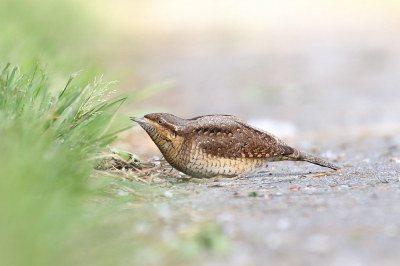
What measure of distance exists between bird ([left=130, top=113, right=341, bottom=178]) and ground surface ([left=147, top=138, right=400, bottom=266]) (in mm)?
169

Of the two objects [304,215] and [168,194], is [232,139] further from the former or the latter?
[304,215]

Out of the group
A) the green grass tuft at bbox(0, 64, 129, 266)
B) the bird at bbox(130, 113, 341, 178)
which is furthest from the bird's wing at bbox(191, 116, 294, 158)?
the green grass tuft at bbox(0, 64, 129, 266)

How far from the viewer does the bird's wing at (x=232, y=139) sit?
4.72 metres

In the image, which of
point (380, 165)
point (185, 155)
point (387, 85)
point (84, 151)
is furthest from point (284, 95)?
point (84, 151)

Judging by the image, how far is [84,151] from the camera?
153 inches

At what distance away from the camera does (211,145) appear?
4703mm

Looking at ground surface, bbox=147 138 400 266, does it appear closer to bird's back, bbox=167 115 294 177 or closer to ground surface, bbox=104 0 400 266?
ground surface, bbox=104 0 400 266

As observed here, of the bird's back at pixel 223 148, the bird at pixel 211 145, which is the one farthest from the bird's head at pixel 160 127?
the bird's back at pixel 223 148

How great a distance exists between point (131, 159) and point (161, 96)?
21.7 feet

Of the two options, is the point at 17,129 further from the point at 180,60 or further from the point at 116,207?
the point at 180,60

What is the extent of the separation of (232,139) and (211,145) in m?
0.22

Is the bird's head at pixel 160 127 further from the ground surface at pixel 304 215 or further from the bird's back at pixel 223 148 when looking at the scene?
the ground surface at pixel 304 215

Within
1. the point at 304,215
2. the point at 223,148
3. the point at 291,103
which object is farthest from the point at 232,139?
the point at 291,103

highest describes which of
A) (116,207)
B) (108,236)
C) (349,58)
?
(349,58)
